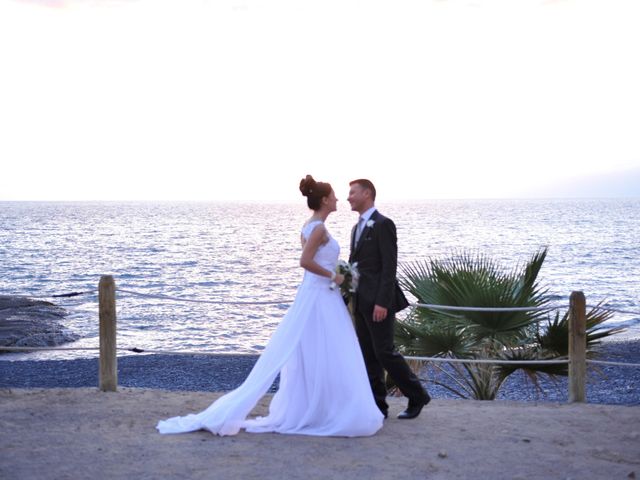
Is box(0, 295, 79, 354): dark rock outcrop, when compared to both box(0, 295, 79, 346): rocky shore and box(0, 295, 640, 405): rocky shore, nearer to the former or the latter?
box(0, 295, 79, 346): rocky shore

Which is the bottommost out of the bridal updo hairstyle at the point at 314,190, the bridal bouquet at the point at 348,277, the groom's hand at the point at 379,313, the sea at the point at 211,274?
the sea at the point at 211,274

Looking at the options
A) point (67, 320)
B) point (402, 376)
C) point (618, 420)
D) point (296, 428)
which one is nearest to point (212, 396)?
point (296, 428)

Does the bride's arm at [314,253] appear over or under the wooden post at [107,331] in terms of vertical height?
over

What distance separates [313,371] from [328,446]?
0.62 metres

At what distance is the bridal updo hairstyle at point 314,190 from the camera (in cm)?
571

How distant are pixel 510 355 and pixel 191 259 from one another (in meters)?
44.2

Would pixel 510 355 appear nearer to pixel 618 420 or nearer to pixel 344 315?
pixel 618 420

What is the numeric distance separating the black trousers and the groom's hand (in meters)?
0.10

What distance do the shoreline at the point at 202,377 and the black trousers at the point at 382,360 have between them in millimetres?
5552

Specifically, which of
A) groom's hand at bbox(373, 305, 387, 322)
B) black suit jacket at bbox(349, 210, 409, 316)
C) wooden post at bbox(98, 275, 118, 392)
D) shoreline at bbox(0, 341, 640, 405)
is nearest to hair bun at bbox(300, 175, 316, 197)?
black suit jacket at bbox(349, 210, 409, 316)

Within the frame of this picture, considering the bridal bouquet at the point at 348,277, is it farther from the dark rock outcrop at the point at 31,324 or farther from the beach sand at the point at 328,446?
the dark rock outcrop at the point at 31,324

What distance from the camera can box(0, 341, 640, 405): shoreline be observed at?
12.7 m

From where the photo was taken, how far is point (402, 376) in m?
6.00

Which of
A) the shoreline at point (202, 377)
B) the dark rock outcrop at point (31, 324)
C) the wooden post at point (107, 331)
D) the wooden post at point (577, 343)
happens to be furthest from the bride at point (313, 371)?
the dark rock outcrop at point (31, 324)
